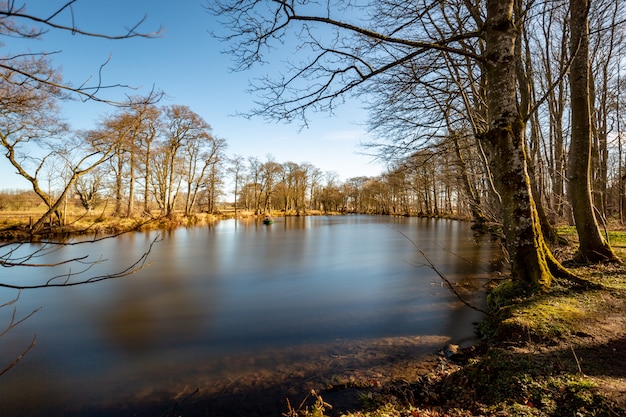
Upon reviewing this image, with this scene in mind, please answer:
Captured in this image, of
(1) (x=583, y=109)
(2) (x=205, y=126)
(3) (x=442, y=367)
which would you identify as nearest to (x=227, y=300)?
(3) (x=442, y=367)

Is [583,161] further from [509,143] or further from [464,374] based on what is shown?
[464,374]

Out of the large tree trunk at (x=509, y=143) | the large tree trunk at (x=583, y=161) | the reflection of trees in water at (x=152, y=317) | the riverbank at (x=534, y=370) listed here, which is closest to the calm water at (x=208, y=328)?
the reflection of trees in water at (x=152, y=317)

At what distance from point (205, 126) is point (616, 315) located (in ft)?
93.8

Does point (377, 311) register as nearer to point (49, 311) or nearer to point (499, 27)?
point (499, 27)

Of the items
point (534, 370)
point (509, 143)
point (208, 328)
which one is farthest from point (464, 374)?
point (208, 328)

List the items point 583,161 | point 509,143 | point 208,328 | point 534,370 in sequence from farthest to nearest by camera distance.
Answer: point 583,161 < point 208,328 < point 509,143 < point 534,370

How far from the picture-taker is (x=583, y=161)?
570 cm

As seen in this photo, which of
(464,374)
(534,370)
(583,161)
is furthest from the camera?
(583,161)

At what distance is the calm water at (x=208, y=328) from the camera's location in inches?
141

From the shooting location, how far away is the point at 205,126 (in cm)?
2725

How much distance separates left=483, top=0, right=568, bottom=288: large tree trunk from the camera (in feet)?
13.6

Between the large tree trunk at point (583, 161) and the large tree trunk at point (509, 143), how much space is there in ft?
7.60

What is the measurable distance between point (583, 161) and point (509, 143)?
9.31 ft

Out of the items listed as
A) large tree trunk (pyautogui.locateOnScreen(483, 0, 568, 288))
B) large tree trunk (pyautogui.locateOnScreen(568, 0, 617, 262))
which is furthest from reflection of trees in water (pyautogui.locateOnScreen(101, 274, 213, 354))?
large tree trunk (pyautogui.locateOnScreen(568, 0, 617, 262))
